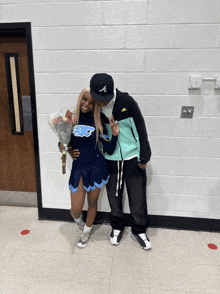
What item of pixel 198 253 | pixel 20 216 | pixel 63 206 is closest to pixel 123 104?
pixel 63 206

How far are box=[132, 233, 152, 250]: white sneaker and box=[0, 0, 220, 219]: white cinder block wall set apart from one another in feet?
1.43

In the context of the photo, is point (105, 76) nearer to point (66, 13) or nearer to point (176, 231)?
point (66, 13)

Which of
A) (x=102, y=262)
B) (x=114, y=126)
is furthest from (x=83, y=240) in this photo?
(x=114, y=126)

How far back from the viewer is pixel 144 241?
6.67 ft

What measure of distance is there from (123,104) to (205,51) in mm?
850

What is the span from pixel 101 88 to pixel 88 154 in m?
0.56

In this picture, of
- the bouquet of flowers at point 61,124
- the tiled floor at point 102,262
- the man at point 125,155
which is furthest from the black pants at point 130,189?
the bouquet of flowers at point 61,124

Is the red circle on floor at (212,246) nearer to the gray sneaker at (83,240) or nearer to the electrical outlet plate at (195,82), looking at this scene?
the gray sneaker at (83,240)

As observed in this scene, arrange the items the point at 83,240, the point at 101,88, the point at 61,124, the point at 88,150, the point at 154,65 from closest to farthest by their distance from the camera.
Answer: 1. the point at 101,88
2. the point at 61,124
3. the point at 88,150
4. the point at 154,65
5. the point at 83,240

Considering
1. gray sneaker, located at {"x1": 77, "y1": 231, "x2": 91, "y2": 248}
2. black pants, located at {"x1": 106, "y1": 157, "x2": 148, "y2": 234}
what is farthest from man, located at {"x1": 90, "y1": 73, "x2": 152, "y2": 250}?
gray sneaker, located at {"x1": 77, "y1": 231, "x2": 91, "y2": 248}

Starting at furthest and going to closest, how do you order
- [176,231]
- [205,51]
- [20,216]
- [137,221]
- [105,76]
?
[20,216] < [176,231] < [137,221] < [205,51] < [105,76]

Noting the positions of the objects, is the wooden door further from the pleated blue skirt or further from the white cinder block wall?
the pleated blue skirt

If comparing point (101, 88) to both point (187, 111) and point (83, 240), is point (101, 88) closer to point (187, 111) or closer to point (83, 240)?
point (187, 111)

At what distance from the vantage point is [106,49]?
1.96 meters
